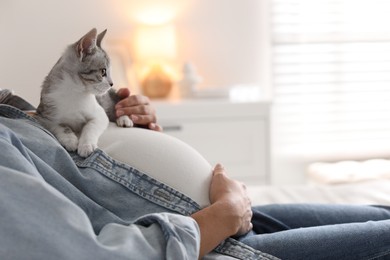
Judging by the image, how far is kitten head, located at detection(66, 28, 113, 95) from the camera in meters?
1.00

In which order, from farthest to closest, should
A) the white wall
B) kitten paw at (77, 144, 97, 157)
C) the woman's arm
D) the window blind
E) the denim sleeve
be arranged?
the window blind → the white wall → kitten paw at (77, 144, 97, 157) → the woman's arm → the denim sleeve

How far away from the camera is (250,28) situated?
311 centimetres

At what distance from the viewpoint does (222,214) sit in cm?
84

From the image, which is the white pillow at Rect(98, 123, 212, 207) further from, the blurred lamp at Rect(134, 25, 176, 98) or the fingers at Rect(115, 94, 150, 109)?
the blurred lamp at Rect(134, 25, 176, 98)

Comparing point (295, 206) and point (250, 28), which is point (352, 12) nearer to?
point (250, 28)

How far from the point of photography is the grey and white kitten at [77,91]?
1.00 m

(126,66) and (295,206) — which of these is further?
(126,66)

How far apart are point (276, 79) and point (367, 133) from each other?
2.32ft

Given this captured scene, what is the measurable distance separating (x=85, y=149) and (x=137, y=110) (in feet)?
1.02

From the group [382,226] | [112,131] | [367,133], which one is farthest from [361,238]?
[367,133]

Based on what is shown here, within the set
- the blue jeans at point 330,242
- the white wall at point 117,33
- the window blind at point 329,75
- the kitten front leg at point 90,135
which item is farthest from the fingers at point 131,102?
the window blind at point 329,75

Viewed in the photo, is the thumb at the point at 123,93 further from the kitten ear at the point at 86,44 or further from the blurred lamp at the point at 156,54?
the blurred lamp at the point at 156,54

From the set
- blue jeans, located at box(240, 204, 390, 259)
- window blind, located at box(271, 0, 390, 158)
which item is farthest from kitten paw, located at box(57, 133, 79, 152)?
window blind, located at box(271, 0, 390, 158)

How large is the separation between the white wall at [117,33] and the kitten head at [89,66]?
6.63ft
